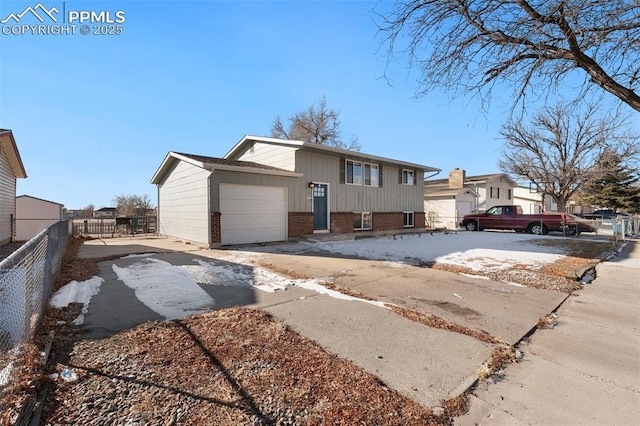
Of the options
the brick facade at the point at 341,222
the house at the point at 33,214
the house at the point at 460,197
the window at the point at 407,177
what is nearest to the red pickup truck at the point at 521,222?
the house at the point at 460,197

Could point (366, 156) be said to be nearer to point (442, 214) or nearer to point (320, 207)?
point (320, 207)

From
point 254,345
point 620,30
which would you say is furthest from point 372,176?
point 254,345

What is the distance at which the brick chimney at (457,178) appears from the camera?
26.7 m

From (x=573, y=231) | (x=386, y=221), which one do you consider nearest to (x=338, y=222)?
(x=386, y=221)

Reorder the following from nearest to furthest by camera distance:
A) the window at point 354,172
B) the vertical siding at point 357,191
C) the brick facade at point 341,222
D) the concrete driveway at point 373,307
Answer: the concrete driveway at point 373,307 < the vertical siding at point 357,191 < the brick facade at point 341,222 < the window at point 354,172

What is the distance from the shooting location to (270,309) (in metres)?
4.18

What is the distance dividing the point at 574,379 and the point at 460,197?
24335mm

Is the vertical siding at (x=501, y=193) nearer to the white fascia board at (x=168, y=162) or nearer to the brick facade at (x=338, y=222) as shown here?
the brick facade at (x=338, y=222)

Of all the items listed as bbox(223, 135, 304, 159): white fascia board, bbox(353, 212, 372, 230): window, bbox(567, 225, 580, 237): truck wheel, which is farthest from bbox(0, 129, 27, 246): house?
bbox(567, 225, 580, 237): truck wheel

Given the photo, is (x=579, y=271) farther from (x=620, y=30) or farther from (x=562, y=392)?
(x=562, y=392)

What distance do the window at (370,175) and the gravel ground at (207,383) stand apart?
42.8ft

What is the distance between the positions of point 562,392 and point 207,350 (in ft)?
10.1

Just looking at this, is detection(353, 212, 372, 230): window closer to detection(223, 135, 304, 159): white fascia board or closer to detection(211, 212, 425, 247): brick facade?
detection(211, 212, 425, 247): brick facade

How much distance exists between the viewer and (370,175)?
1594cm
